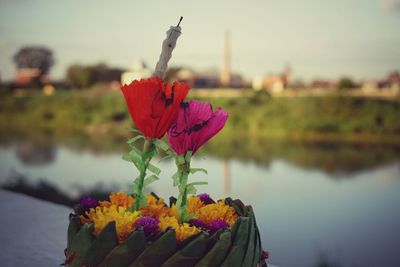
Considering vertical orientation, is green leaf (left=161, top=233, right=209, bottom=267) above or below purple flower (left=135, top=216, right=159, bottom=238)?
below

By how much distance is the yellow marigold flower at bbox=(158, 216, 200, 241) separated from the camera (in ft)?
4.74

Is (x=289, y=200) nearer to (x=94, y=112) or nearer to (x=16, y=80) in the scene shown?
(x=94, y=112)

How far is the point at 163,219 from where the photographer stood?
153 cm

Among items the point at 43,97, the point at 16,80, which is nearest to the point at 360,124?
the point at 43,97

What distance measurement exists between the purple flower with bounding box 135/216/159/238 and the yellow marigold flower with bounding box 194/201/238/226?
0.24m

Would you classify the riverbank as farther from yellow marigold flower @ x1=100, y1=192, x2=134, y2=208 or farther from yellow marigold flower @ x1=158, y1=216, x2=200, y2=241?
yellow marigold flower @ x1=158, y1=216, x2=200, y2=241

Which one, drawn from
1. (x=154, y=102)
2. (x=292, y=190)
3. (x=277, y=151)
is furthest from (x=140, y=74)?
(x=277, y=151)

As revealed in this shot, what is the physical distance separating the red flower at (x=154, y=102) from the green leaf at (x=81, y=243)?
33cm

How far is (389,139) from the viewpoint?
2267 cm

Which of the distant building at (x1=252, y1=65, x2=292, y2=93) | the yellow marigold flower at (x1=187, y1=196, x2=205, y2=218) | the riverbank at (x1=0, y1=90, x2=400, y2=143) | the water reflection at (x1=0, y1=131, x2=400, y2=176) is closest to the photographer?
the yellow marigold flower at (x1=187, y1=196, x2=205, y2=218)

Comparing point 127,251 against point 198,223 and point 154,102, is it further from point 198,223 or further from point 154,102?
point 154,102

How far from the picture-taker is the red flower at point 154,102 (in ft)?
4.85

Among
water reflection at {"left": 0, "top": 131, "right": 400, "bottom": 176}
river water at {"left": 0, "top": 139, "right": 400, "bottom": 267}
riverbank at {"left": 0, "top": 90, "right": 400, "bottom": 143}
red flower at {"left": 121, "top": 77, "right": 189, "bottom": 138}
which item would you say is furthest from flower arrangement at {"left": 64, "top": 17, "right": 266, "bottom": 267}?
riverbank at {"left": 0, "top": 90, "right": 400, "bottom": 143}

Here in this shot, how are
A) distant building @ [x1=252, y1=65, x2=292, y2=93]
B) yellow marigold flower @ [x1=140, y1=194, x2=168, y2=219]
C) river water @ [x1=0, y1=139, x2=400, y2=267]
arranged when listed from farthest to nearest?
distant building @ [x1=252, y1=65, x2=292, y2=93] < river water @ [x1=0, y1=139, x2=400, y2=267] < yellow marigold flower @ [x1=140, y1=194, x2=168, y2=219]
